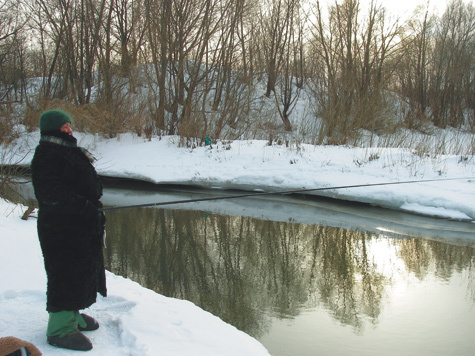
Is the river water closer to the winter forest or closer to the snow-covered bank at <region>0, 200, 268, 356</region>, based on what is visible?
the snow-covered bank at <region>0, 200, 268, 356</region>

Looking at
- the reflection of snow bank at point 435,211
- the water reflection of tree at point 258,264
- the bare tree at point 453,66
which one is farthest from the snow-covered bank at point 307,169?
the bare tree at point 453,66

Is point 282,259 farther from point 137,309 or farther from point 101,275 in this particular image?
point 101,275

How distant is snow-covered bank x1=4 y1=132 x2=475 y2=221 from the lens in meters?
9.66

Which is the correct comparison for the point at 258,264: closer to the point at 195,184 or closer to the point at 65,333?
the point at 65,333

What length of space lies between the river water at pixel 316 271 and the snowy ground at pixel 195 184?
712 mm

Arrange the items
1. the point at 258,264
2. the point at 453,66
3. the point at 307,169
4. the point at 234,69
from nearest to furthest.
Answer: the point at 258,264, the point at 307,169, the point at 234,69, the point at 453,66

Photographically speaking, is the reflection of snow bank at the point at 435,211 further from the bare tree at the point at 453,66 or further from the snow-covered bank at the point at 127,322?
the bare tree at the point at 453,66

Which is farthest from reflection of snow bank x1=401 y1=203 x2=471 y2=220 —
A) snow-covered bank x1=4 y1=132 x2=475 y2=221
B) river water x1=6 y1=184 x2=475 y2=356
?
river water x1=6 y1=184 x2=475 y2=356

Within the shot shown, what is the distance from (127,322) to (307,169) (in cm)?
952

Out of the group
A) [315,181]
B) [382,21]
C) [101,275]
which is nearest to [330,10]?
[382,21]

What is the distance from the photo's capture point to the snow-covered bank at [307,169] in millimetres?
9656

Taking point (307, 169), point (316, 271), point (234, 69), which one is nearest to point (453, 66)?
point (234, 69)

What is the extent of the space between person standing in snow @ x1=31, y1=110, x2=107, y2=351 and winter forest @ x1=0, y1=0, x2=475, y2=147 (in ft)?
28.3

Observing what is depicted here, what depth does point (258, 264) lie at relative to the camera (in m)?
6.10
